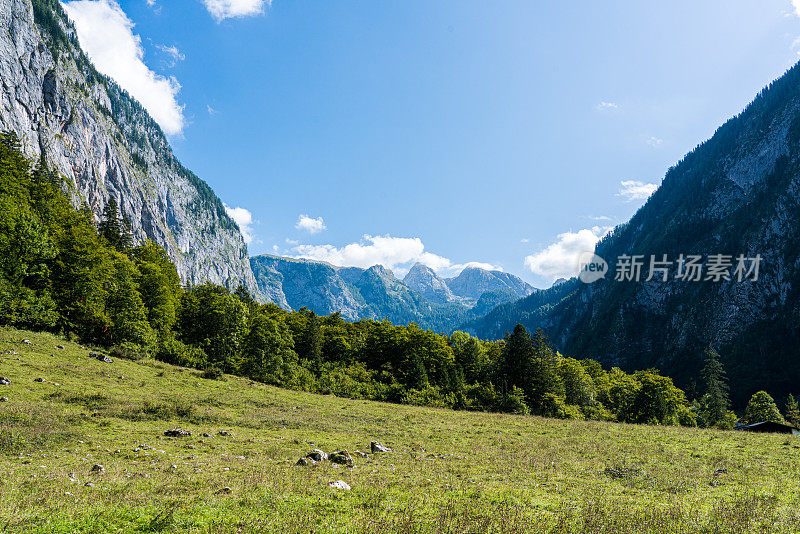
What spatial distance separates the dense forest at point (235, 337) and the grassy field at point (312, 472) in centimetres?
929

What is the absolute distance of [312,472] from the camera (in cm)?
1470

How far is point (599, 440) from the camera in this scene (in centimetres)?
3088

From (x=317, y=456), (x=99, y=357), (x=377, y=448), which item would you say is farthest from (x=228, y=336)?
(x=317, y=456)

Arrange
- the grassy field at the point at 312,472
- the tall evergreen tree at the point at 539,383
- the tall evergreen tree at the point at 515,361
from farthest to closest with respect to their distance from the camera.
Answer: the tall evergreen tree at the point at 515,361 → the tall evergreen tree at the point at 539,383 → the grassy field at the point at 312,472

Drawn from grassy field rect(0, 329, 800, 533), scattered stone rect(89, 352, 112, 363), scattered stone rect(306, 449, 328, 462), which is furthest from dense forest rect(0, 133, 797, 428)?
scattered stone rect(306, 449, 328, 462)

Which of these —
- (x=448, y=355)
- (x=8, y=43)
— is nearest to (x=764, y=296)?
(x=448, y=355)

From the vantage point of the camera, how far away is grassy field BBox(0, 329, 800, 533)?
969cm

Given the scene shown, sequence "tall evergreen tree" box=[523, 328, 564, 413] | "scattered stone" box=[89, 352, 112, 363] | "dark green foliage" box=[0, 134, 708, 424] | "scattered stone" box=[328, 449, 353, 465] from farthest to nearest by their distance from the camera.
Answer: "tall evergreen tree" box=[523, 328, 564, 413] → "dark green foliage" box=[0, 134, 708, 424] → "scattered stone" box=[89, 352, 112, 363] → "scattered stone" box=[328, 449, 353, 465]

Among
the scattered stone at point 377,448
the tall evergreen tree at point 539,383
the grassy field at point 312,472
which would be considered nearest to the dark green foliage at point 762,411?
the tall evergreen tree at point 539,383

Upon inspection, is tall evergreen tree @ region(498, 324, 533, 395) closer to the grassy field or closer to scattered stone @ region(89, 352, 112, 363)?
the grassy field

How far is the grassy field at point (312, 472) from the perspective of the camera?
31.8 ft

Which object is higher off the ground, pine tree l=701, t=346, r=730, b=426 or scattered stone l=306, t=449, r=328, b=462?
scattered stone l=306, t=449, r=328, b=462

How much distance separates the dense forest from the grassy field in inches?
366

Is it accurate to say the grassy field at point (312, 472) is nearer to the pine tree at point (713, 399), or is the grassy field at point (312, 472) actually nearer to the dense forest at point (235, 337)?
the dense forest at point (235, 337)
